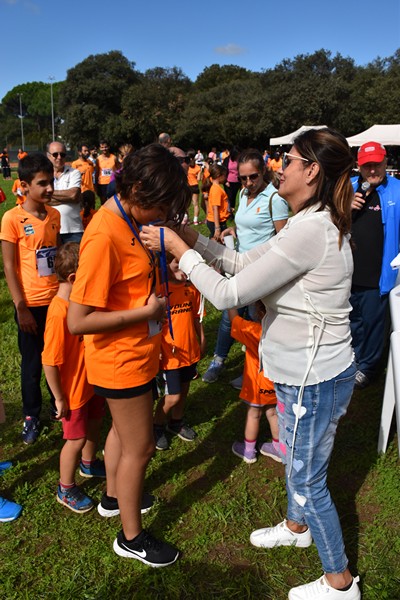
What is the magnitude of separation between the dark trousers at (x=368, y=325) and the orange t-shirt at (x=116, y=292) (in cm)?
260

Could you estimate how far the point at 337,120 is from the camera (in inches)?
1687

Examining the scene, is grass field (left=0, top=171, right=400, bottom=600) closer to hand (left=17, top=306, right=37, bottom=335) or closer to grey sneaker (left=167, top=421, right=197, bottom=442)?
grey sneaker (left=167, top=421, right=197, bottom=442)

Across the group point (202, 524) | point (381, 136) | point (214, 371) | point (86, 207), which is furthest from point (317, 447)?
point (381, 136)

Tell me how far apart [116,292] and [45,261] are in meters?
1.59

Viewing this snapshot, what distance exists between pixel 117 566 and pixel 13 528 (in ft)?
2.27

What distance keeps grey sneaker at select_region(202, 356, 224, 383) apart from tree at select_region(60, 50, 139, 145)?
4416cm

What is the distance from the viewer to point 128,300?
1.91 meters

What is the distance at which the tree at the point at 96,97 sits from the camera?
4669cm

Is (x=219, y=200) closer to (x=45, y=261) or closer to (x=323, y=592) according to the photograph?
(x=45, y=261)

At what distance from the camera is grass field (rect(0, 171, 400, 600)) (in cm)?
227

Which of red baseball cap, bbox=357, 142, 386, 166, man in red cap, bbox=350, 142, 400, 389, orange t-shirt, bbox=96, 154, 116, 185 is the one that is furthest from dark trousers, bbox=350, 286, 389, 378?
orange t-shirt, bbox=96, 154, 116, 185

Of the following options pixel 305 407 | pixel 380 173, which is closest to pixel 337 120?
pixel 380 173

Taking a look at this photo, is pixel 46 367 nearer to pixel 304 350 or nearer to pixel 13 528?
pixel 13 528

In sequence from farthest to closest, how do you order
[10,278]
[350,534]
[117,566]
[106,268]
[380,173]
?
[380,173]
[10,278]
[350,534]
[117,566]
[106,268]
